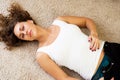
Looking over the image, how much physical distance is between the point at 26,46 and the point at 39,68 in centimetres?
18

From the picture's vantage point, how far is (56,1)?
1.93 m

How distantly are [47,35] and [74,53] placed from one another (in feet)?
0.74

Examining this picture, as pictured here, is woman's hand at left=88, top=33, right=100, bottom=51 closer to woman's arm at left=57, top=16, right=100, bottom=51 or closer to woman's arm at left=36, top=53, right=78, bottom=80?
woman's arm at left=57, top=16, right=100, bottom=51

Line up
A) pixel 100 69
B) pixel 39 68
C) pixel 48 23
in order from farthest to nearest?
1. pixel 48 23
2. pixel 39 68
3. pixel 100 69

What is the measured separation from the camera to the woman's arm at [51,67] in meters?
1.58

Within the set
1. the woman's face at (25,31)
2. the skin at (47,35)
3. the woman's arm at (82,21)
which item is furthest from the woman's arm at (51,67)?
the woman's arm at (82,21)

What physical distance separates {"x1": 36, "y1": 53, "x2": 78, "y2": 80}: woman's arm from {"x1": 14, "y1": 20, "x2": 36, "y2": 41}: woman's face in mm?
136

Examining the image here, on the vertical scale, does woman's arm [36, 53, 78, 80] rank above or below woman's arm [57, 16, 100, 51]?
below

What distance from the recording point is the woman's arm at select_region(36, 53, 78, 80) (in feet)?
5.18

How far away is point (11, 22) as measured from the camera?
1.73 m

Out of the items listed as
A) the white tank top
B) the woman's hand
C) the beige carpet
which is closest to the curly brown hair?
the beige carpet

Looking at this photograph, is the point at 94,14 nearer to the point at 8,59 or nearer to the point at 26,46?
the point at 26,46

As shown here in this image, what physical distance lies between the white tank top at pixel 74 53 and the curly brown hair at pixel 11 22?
199 mm

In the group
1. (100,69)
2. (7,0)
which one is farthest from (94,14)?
(7,0)
